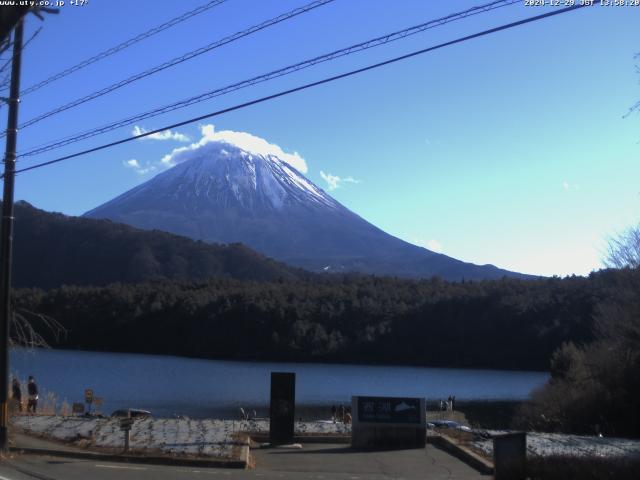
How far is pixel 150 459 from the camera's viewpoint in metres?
14.2

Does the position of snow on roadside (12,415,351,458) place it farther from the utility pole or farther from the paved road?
the utility pole

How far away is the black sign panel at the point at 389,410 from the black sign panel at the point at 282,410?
1.40 meters

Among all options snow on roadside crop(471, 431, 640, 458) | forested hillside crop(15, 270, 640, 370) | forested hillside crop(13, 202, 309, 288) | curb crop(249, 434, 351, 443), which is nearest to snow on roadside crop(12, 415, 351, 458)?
curb crop(249, 434, 351, 443)

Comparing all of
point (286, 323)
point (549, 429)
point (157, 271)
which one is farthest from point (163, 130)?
point (157, 271)

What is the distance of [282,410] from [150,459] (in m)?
3.16

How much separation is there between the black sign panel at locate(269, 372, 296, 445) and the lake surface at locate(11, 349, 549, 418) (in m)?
24.9

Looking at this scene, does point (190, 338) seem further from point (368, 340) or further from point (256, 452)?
point (256, 452)

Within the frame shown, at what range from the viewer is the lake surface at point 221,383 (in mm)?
50625

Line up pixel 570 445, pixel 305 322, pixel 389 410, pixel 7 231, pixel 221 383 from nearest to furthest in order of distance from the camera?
pixel 7 231 < pixel 570 445 < pixel 389 410 < pixel 221 383 < pixel 305 322

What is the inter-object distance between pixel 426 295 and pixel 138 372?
199 ft

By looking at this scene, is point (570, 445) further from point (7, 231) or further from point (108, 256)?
point (108, 256)

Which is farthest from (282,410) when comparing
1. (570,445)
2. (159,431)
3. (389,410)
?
(570,445)

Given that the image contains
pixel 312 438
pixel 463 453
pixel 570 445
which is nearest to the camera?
pixel 463 453

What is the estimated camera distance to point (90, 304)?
114 metres
